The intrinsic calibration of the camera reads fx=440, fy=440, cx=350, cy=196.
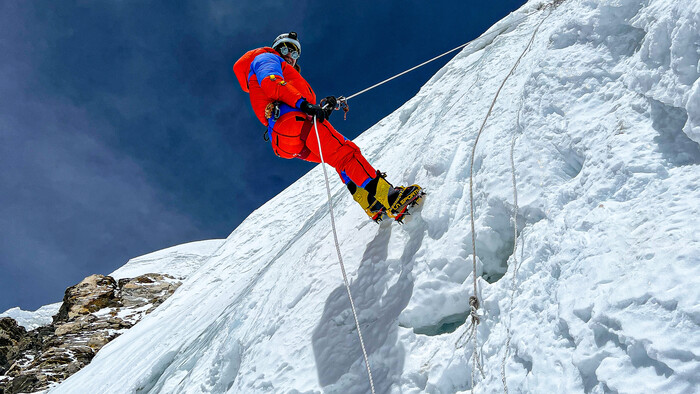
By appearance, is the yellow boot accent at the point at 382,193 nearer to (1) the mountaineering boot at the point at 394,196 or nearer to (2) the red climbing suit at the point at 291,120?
(1) the mountaineering boot at the point at 394,196

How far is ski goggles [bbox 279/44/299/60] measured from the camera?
538 cm

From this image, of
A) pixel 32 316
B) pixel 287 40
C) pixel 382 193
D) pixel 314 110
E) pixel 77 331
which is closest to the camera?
pixel 382 193

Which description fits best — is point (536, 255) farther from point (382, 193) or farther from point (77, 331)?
point (77, 331)

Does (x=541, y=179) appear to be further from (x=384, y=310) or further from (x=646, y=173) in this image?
(x=384, y=310)

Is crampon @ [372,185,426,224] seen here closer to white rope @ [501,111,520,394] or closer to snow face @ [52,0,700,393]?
snow face @ [52,0,700,393]

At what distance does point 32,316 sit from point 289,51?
3043cm

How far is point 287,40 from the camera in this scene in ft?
17.7

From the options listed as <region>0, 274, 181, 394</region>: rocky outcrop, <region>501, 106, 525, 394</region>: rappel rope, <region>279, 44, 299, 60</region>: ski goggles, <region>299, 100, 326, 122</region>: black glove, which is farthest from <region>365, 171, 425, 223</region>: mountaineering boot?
<region>0, 274, 181, 394</region>: rocky outcrop

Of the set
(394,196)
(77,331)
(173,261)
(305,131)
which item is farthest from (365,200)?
(173,261)

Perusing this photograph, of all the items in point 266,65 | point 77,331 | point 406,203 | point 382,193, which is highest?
point 77,331

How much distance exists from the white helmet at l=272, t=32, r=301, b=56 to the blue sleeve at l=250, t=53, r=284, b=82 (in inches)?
23.3

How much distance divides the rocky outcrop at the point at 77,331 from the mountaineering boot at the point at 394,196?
13655mm

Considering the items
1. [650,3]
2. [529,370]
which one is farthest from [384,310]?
[650,3]

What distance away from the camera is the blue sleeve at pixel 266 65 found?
15.1ft
